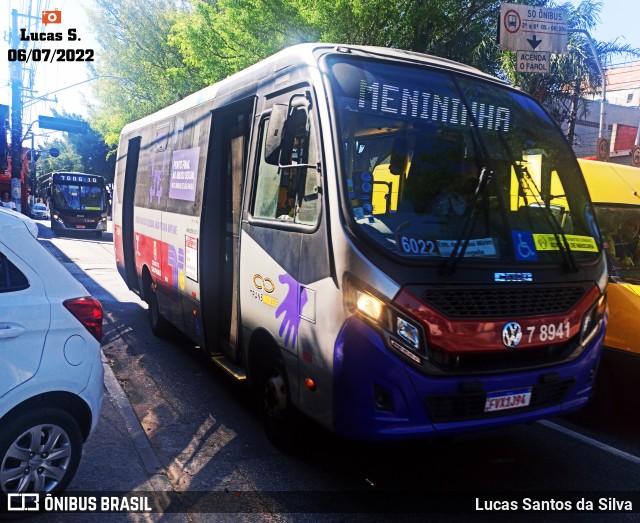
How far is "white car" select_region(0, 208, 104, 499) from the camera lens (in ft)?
10.8

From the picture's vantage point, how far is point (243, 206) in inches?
195

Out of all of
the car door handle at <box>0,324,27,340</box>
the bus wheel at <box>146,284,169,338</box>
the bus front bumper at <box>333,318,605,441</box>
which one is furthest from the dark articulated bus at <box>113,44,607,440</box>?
the bus wheel at <box>146,284,169,338</box>

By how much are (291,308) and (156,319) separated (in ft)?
14.6

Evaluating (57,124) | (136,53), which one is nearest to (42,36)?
(136,53)

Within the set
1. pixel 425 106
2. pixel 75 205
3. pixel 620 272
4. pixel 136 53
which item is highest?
pixel 136 53

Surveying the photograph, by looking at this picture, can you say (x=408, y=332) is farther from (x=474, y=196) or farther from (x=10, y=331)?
(x=10, y=331)

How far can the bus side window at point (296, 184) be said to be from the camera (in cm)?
393

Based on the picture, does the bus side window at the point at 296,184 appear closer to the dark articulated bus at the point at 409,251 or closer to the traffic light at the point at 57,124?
the dark articulated bus at the point at 409,251

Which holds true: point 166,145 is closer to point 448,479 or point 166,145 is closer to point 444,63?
point 444,63

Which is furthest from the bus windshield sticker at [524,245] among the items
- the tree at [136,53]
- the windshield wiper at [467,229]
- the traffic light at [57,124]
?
the traffic light at [57,124]

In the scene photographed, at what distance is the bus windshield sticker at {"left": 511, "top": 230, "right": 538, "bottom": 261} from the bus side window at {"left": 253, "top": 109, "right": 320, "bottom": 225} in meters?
1.34

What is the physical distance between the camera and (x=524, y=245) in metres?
3.89

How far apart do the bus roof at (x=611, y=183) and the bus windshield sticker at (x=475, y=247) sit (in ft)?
8.87

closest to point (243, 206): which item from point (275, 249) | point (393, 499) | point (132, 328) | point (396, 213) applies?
point (275, 249)
